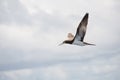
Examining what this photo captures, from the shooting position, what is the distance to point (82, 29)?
66.0m

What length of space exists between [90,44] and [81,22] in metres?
4.34

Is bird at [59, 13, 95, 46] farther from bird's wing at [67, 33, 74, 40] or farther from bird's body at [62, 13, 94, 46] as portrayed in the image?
bird's wing at [67, 33, 74, 40]

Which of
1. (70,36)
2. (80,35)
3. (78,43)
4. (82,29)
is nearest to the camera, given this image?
(82,29)

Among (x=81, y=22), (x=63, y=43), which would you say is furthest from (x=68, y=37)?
(x=81, y=22)

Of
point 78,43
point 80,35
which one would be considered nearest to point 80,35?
point 80,35

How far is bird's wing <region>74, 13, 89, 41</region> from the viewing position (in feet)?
210

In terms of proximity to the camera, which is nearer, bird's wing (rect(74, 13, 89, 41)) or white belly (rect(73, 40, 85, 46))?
bird's wing (rect(74, 13, 89, 41))

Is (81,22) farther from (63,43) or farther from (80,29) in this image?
(63,43)

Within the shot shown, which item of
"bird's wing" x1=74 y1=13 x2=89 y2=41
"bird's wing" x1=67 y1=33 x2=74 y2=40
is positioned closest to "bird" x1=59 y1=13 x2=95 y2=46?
"bird's wing" x1=74 y1=13 x2=89 y2=41

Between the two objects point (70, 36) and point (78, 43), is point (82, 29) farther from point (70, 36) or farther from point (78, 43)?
point (70, 36)

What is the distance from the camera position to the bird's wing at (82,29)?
6394cm

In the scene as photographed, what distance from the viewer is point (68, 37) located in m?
70.9

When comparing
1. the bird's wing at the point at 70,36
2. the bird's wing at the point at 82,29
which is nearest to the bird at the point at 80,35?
the bird's wing at the point at 82,29

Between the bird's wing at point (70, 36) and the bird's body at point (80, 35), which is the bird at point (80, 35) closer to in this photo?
the bird's body at point (80, 35)
